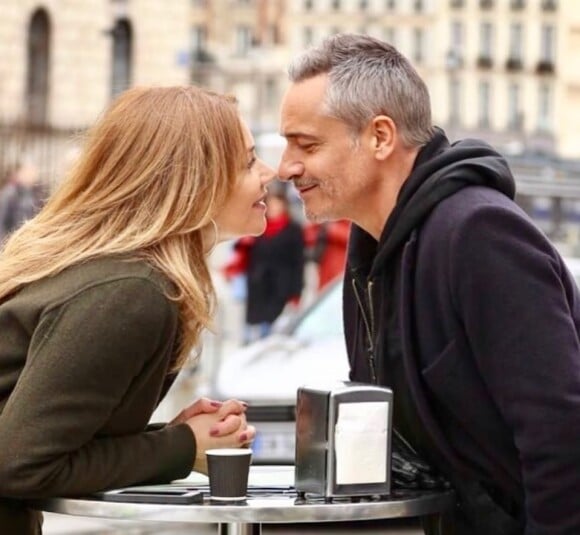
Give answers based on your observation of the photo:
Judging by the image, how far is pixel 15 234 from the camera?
185 inches

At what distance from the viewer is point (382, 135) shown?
4.60m

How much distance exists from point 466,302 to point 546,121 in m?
121

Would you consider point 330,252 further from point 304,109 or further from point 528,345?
point 528,345

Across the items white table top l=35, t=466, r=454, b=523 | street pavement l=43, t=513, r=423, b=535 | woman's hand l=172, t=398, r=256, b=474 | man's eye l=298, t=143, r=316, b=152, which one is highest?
man's eye l=298, t=143, r=316, b=152

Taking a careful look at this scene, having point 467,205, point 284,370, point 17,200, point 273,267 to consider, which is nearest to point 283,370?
point 284,370

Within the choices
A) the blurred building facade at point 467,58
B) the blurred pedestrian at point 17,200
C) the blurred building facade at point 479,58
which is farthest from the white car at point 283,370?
the blurred building facade at point 479,58

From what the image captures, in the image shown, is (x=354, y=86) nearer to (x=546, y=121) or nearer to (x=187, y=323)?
(x=187, y=323)

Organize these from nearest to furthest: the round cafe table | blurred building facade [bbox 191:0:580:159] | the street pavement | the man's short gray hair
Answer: the round cafe table < the man's short gray hair < the street pavement < blurred building facade [bbox 191:0:580:159]

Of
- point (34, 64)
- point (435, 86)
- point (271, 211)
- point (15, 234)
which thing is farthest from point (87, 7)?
point (435, 86)

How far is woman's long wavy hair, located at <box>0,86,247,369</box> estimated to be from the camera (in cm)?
447

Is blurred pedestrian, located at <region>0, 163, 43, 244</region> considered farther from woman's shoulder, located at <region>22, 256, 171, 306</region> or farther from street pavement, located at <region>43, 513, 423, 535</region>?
woman's shoulder, located at <region>22, 256, 171, 306</region>

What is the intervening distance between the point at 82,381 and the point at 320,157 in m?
0.78

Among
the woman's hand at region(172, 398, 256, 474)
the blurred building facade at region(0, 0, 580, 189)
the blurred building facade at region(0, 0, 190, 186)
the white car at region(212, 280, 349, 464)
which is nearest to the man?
the woman's hand at region(172, 398, 256, 474)

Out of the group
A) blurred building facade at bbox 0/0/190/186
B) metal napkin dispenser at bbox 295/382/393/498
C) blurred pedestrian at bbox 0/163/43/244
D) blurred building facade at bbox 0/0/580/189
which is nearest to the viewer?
metal napkin dispenser at bbox 295/382/393/498
